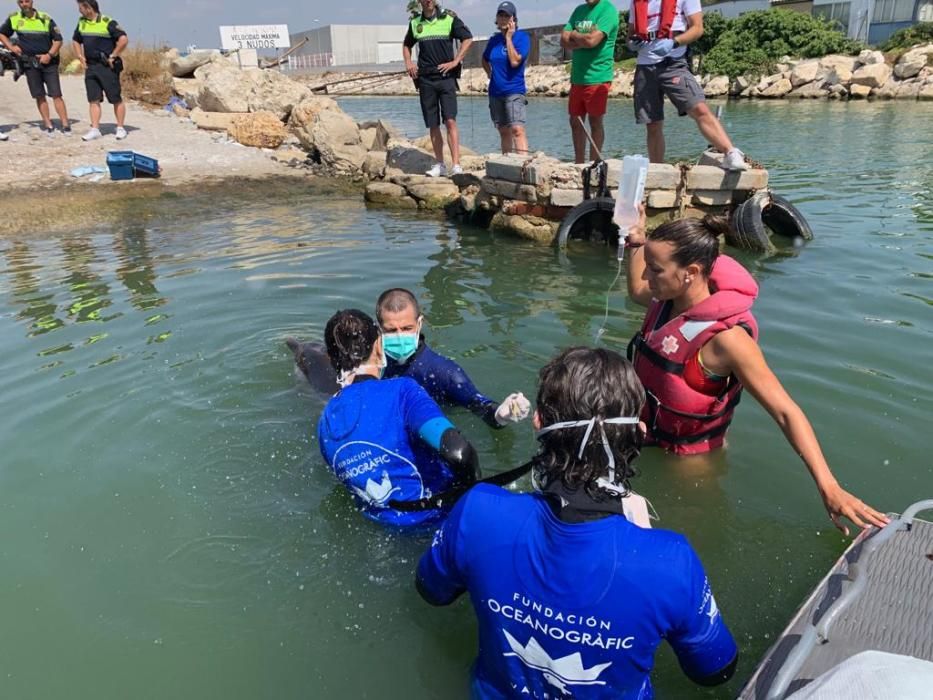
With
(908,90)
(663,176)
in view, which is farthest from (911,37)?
(663,176)

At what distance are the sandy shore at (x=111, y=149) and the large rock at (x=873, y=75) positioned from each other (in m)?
28.3

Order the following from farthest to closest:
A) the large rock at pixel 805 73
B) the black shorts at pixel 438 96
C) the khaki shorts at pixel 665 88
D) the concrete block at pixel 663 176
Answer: the large rock at pixel 805 73
the black shorts at pixel 438 96
the concrete block at pixel 663 176
the khaki shorts at pixel 665 88

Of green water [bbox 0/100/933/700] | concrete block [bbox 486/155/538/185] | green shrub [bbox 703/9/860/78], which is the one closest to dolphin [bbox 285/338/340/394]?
green water [bbox 0/100/933/700]

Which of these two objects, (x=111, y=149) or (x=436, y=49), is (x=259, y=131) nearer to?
(x=111, y=149)

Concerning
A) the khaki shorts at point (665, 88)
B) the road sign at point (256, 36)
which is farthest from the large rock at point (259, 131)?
the road sign at point (256, 36)

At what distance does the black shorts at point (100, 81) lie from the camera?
1317cm

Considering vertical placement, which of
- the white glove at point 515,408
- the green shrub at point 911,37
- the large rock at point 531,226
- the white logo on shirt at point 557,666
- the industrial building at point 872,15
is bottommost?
the large rock at point 531,226

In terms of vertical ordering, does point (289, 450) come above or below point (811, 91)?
below

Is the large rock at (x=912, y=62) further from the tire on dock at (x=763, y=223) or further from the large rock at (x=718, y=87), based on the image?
the tire on dock at (x=763, y=223)

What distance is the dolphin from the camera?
5.16 metres

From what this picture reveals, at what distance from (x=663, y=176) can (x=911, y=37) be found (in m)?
37.2

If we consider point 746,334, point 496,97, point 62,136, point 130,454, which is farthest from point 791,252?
point 62,136

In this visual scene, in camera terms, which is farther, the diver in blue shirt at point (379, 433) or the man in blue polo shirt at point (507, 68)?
the man in blue polo shirt at point (507, 68)

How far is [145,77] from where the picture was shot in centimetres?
2088
